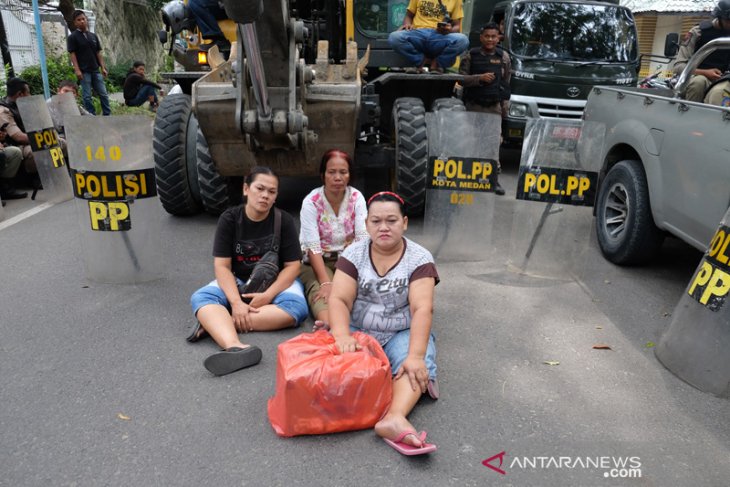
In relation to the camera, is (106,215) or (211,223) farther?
(211,223)

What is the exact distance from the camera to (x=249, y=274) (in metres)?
3.88

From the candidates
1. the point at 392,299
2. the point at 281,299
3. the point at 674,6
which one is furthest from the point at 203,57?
the point at 674,6

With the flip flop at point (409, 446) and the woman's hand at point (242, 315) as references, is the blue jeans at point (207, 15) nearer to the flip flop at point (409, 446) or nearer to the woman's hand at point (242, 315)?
the woman's hand at point (242, 315)

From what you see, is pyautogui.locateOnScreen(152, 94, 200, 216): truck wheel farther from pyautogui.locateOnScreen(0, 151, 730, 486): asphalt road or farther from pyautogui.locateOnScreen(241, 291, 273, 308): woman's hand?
pyautogui.locateOnScreen(241, 291, 273, 308): woman's hand

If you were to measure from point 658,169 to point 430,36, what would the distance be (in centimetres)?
278

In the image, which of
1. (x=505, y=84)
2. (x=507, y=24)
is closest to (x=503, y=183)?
(x=505, y=84)

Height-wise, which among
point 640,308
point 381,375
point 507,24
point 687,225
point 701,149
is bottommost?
point 640,308

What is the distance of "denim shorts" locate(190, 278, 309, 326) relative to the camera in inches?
143

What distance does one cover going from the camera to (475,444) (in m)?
2.72

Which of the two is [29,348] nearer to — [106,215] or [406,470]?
[106,215]

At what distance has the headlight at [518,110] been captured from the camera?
345 inches

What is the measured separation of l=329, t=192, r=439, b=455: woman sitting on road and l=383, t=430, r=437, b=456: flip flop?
0.59ft

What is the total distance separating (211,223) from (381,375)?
3940mm

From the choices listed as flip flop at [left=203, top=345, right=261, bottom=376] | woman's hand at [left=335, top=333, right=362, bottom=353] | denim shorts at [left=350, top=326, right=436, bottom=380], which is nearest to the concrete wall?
flip flop at [left=203, top=345, right=261, bottom=376]
